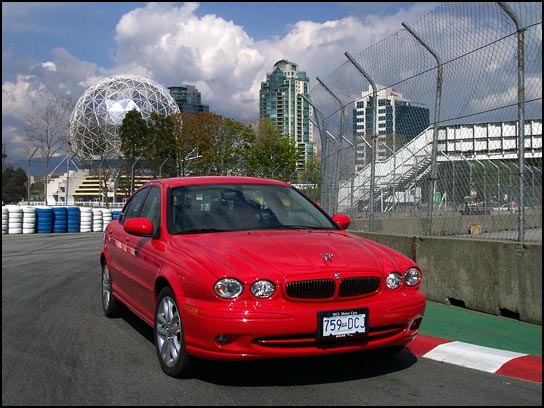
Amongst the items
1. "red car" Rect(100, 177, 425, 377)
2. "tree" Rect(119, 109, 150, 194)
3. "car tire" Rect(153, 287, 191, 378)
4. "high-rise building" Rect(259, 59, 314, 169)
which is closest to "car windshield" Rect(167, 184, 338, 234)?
"red car" Rect(100, 177, 425, 377)

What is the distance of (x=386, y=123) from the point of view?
33.5 ft

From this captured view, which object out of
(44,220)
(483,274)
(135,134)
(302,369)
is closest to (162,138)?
(135,134)

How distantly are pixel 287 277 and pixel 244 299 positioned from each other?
326 mm

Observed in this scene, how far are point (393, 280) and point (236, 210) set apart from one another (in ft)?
5.18

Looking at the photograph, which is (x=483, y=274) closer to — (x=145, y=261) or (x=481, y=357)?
(x=481, y=357)

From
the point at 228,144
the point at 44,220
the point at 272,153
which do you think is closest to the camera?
the point at 44,220

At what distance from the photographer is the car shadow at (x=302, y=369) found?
4.28 metres

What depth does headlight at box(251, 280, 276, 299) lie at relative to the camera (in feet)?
13.1

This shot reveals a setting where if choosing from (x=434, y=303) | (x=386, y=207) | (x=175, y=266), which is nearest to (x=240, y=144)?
(x=386, y=207)

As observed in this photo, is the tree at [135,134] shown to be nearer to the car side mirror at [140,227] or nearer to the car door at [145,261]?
the car door at [145,261]

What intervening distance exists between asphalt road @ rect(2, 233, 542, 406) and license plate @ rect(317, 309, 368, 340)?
1.26 feet

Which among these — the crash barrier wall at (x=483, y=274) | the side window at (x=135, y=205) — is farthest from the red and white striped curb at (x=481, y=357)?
the side window at (x=135, y=205)

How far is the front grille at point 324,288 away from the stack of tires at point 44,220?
67.8ft

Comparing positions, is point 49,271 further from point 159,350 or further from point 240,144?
point 240,144
